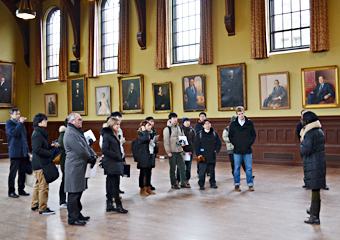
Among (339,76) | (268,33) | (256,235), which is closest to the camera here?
(256,235)

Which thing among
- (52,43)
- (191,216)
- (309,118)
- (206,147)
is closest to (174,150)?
(206,147)

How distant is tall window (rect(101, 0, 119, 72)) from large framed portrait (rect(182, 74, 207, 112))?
13.8 ft

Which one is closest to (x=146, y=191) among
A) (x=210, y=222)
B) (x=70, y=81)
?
(x=210, y=222)

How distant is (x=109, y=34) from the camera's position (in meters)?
17.6

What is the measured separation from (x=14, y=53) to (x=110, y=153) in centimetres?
1626

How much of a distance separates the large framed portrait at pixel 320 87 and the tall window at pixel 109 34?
8.81 m

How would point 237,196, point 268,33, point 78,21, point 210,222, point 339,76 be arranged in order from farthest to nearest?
point 78,21
point 268,33
point 339,76
point 237,196
point 210,222

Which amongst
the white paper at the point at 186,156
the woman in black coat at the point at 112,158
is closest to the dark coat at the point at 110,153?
the woman in black coat at the point at 112,158

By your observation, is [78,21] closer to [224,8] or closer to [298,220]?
[224,8]

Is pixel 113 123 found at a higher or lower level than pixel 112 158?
higher

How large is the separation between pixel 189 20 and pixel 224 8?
1818mm

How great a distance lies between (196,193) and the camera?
311 inches

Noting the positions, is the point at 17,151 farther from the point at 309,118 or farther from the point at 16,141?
the point at 309,118

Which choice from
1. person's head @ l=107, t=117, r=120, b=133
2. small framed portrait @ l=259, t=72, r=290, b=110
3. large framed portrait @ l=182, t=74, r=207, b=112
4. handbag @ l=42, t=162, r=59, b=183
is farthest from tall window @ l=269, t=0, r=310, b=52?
handbag @ l=42, t=162, r=59, b=183
